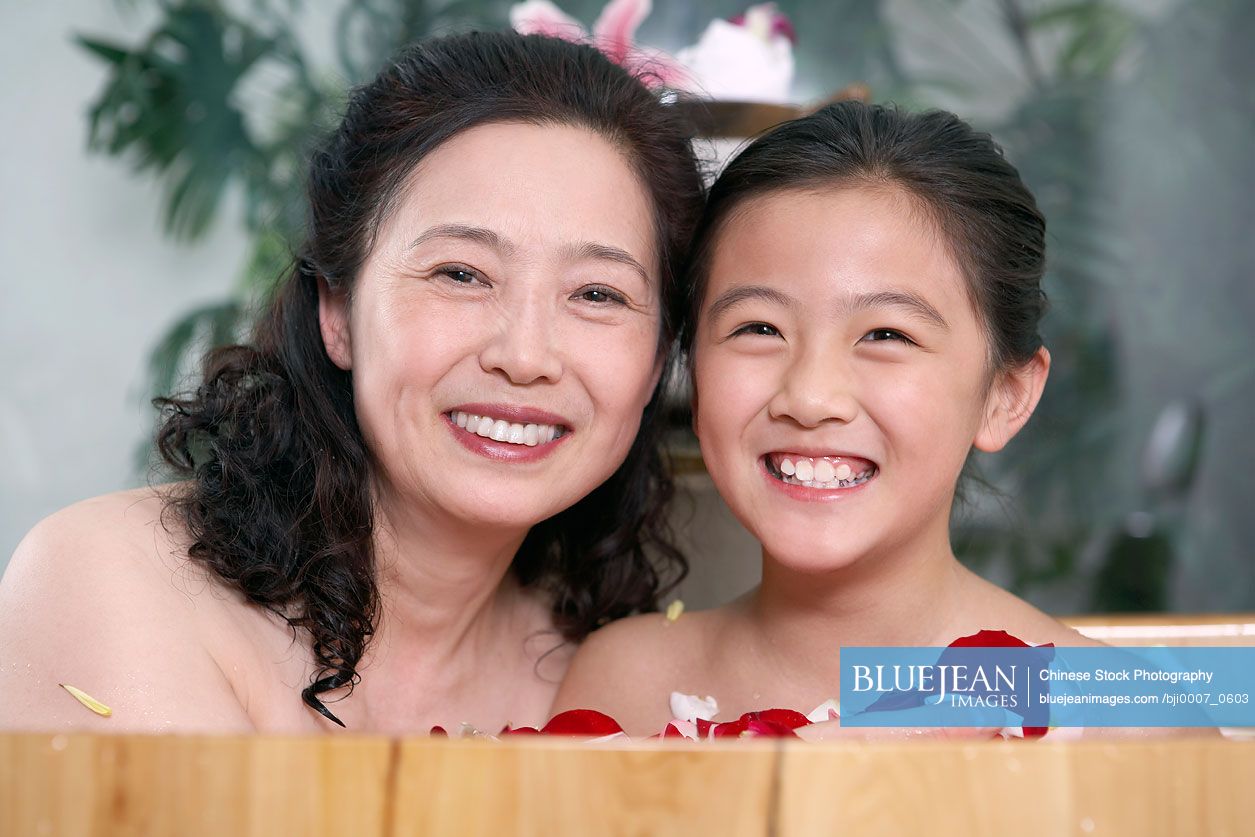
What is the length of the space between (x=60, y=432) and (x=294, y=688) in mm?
2532

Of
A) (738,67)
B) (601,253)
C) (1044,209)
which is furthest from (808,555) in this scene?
(1044,209)

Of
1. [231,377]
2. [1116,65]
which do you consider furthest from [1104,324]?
[231,377]

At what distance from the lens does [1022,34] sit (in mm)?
3375

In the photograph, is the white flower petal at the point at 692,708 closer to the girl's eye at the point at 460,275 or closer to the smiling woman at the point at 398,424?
the smiling woman at the point at 398,424

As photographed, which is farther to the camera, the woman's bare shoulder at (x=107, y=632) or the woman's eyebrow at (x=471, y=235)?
the woman's eyebrow at (x=471, y=235)

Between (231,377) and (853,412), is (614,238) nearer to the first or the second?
(853,412)

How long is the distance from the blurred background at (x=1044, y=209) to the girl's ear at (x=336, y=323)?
6.41ft

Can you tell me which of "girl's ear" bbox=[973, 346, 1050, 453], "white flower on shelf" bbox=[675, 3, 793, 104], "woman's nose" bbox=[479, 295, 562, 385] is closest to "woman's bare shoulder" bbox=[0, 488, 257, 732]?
"woman's nose" bbox=[479, 295, 562, 385]

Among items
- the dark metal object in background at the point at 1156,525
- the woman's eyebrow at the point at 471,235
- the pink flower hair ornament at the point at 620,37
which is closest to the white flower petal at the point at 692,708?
the woman's eyebrow at the point at 471,235

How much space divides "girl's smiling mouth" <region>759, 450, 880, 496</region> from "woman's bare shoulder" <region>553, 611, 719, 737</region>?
0.32 meters

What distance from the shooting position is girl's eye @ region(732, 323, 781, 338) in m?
1.30

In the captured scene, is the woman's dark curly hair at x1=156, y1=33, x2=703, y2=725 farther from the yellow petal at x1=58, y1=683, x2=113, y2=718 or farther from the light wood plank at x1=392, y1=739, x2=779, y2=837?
the light wood plank at x1=392, y1=739, x2=779, y2=837

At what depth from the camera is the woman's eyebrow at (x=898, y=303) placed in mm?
1243

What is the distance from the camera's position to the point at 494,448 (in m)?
1.33
